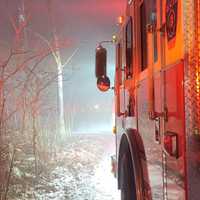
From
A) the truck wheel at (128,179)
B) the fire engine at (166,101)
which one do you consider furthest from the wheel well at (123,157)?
the fire engine at (166,101)

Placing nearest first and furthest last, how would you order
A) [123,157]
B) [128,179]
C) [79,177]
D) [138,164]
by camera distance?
[138,164] < [128,179] < [123,157] < [79,177]

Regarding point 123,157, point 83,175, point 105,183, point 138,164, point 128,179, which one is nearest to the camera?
point 138,164

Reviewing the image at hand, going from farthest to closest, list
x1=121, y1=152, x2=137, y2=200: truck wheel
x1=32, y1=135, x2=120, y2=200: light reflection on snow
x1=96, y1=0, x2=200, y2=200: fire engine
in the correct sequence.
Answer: x1=32, y1=135, x2=120, y2=200: light reflection on snow, x1=121, y1=152, x2=137, y2=200: truck wheel, x1=96, y1=0, x2=200, y2=200: fire engine

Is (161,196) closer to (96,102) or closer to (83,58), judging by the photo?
(83,58)

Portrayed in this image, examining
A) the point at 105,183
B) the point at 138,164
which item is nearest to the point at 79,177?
the point at 105,183

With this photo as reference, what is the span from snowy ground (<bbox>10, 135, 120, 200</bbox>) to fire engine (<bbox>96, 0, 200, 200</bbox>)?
3.76 m

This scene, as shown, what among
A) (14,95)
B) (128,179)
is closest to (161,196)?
(128,179)

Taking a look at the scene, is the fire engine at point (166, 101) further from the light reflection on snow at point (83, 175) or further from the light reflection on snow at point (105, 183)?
the light reflection on snow at point (83, 175)

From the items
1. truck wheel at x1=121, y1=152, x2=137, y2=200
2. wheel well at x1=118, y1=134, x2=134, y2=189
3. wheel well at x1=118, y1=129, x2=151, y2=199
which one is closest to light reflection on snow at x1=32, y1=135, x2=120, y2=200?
wheel well at x1=118, y1=134, x2=134, y2=189

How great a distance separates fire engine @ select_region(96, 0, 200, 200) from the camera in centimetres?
183

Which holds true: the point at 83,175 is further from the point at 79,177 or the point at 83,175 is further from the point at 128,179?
the point at 128,179

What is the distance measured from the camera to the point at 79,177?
29.4ft

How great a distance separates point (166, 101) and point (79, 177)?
700 cm

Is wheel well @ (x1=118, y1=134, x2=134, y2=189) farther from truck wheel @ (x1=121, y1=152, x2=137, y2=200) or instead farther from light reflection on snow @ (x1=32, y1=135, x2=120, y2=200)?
light reflection on snow @ (x1=32, y1=135, x2=120, y2=200)
